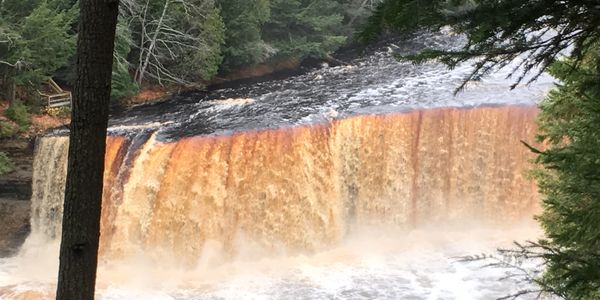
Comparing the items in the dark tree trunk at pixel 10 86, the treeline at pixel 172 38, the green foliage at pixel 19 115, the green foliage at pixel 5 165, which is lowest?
the green foliage at pixel 5 165

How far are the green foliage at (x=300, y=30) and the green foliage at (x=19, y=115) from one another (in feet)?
27.3

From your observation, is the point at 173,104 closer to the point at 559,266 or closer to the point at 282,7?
the point at 282,7

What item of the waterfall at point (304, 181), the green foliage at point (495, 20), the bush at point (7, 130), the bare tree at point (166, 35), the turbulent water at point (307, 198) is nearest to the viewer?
the green foliage at point (495, 20)

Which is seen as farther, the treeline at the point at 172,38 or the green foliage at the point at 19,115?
the green foliage at the point at 19,115

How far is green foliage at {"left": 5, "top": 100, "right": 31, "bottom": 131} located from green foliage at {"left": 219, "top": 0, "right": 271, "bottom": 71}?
20.6 feet

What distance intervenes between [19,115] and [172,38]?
17.4 ft

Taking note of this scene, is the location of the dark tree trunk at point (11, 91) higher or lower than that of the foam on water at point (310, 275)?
higher

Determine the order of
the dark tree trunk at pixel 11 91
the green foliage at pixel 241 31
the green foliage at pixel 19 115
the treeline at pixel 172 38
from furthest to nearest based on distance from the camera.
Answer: the green foliage at pixel 241 31
the dark tree trunk at pixel 11 91
the green foliage at pixel 19 115
the treeline at pixel 172 38

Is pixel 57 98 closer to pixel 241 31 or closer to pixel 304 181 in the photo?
pixel 241 31

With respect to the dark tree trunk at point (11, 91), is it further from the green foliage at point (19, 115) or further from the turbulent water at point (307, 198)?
the turbulent water at point (307, 198)

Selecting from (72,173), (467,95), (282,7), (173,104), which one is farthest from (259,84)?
(72,173)

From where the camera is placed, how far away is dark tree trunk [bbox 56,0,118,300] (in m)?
2.52

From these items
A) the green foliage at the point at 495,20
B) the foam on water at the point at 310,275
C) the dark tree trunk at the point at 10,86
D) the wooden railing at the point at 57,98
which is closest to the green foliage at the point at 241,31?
the wooden railing at the point at 57,98

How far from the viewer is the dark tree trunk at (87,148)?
99.1 inches
